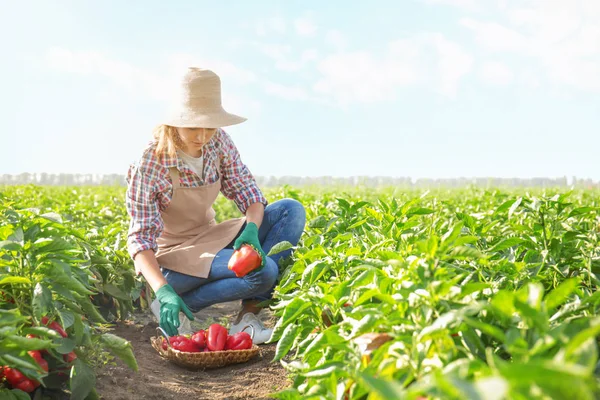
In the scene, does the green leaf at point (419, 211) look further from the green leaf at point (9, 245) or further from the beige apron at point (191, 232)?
the green leaf at point (9, 245)

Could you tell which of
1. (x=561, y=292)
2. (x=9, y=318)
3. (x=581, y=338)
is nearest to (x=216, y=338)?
(x=9, y=318)

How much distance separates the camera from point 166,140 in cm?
379

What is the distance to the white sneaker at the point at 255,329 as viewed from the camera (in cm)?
393

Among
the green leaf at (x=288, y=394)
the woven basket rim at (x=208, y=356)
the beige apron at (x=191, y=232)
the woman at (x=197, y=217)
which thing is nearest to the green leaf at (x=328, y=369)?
Answer: the green leaf at (x=288, y=394)

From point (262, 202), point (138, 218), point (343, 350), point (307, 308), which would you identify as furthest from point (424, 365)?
point (262, 202)

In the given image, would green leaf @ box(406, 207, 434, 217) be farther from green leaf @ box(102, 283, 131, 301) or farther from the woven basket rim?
green leaf @ box(102, 283, 131, 301)

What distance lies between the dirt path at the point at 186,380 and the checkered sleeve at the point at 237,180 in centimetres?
103

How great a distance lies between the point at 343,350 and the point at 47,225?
1.57 m

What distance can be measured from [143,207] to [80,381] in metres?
1.51

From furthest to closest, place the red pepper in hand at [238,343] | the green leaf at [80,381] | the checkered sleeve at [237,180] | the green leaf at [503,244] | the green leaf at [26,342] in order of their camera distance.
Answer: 1. the checkered sleeve at [237,180]
2. the red pepper in hand at [238,343]
3. the green leaf at [503,244]
4. the green leaf at [80,381]
5. the green leaf at [26,342]

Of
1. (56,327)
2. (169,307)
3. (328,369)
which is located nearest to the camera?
(328,369)

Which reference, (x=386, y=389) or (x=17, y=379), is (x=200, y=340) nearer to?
(x=17, y=379)

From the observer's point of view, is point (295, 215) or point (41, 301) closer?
point (41, 301)

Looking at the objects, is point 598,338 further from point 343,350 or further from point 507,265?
point 343,350
